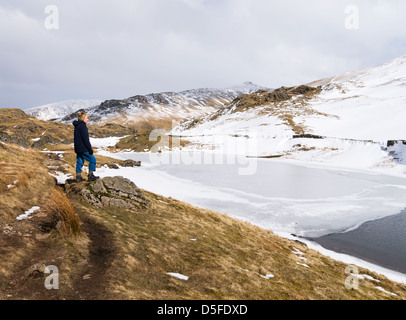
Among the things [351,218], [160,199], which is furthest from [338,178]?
[160,199]

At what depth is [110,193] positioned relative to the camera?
10750 millimetres

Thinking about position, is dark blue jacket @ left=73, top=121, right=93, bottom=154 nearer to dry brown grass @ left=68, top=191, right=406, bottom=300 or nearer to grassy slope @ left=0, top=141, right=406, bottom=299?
grassy slope @ left=0, top=141, right=406, bottom=299

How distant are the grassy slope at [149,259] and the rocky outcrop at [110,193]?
49 cm

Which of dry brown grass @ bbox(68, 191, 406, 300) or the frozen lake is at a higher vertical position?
dry brown grass @ bbox(68, 191, 406, 300)

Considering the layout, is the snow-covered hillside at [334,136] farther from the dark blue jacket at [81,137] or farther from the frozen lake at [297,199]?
the dark blue jacket at [81,137]

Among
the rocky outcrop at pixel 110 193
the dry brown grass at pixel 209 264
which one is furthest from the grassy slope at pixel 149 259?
the rocky outcrop at pixel 110 193

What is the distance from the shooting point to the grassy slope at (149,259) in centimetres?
505

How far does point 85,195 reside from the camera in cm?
993

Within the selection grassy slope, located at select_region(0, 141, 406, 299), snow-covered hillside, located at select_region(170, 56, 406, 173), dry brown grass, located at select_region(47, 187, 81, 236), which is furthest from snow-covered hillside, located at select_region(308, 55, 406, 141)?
dry brown grass, located at select_region(47, 187, 81, 236)

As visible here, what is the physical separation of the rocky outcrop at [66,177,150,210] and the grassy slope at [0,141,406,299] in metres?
0.49

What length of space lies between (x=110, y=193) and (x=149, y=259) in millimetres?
5168

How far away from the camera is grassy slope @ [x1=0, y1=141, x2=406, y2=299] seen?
5051 millimetres

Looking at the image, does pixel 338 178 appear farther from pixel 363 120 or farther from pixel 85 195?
pixel 363 120
